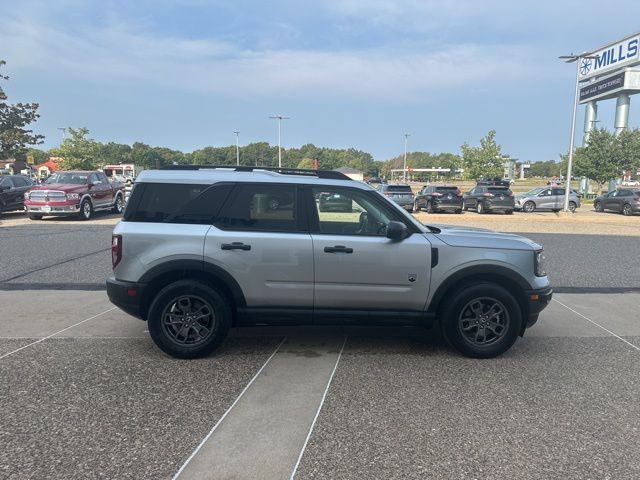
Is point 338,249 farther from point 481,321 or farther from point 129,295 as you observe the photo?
→ point 129,295

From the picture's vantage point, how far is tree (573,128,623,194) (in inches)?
1487

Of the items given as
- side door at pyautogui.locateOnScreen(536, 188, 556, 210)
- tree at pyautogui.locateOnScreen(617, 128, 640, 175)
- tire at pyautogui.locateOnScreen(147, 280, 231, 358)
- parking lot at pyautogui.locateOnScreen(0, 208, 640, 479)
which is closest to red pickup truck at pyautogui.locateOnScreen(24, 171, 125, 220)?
parking lot at pyautogui.locateOnScreen(0, 208, 640, 479)

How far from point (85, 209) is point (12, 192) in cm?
346

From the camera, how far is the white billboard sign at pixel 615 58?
3931 cm

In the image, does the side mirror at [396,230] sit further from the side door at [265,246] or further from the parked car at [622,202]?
the parked car at [622,202]

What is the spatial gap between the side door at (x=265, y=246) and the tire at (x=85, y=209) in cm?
1438

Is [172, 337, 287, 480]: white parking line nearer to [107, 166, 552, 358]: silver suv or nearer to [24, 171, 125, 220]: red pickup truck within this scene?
[107, 166, 552, 358]: silver suv

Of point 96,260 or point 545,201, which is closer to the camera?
point 96,260

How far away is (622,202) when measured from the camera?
2506 cm

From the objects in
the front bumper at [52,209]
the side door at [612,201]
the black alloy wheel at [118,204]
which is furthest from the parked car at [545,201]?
the front bumper at [52,209]

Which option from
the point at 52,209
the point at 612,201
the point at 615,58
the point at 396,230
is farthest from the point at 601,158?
the point at 396,230

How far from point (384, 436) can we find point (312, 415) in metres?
0.59

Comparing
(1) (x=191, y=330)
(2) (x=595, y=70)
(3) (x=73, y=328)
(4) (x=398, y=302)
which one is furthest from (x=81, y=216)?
(2) (x=595, y=70)

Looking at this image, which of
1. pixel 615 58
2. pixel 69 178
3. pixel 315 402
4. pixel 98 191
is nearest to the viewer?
pixel 315 402
